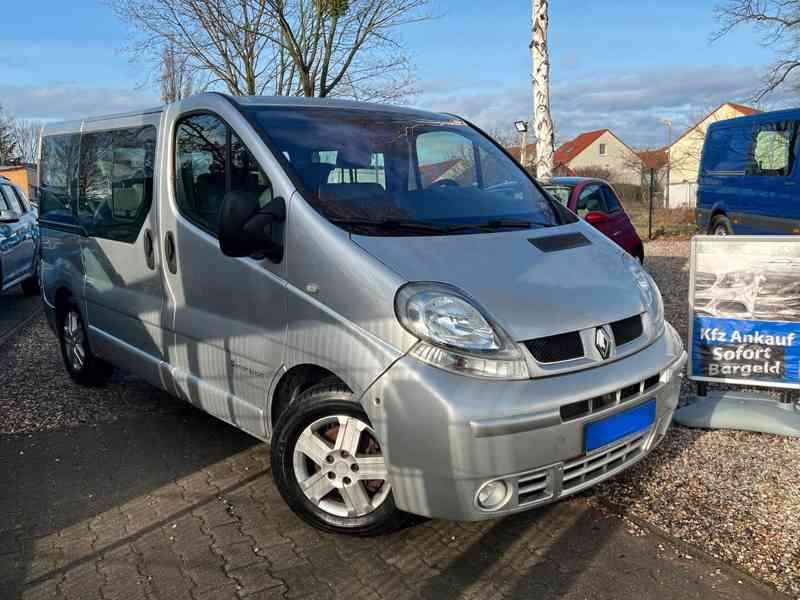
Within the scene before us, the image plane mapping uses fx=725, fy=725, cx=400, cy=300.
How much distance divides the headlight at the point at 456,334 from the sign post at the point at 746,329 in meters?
2.28

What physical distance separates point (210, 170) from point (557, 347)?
205 cm

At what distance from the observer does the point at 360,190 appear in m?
3.42

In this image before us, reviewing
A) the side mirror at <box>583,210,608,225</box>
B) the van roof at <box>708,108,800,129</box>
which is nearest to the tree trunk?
the side mirror at <box>583,210,608,225</box>

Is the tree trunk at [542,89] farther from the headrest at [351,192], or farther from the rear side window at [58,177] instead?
the headrest at [351,192]

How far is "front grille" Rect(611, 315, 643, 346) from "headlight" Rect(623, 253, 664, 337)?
129 millimetres

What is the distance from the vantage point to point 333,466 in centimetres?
311

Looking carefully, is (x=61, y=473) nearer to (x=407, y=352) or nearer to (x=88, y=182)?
(x=88, y=182)

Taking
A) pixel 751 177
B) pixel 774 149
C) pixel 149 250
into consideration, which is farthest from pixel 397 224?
pixel 751 177

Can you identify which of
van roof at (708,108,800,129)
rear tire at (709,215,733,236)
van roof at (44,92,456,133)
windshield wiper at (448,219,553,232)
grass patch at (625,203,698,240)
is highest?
van roof at (708,108,800,129)

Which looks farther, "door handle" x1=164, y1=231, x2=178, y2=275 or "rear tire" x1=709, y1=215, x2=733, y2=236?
"rear tire" x1=709, y1=215, x2=733, y2=236

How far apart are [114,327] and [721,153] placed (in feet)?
31.4

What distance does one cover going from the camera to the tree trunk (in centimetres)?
994

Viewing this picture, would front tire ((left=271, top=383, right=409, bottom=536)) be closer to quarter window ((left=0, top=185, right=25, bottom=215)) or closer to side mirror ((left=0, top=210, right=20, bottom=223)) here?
side mirror ((left=0, top=210, right=20, bottom=223))

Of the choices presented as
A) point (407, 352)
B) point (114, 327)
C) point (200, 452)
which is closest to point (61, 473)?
point (200, 452)
